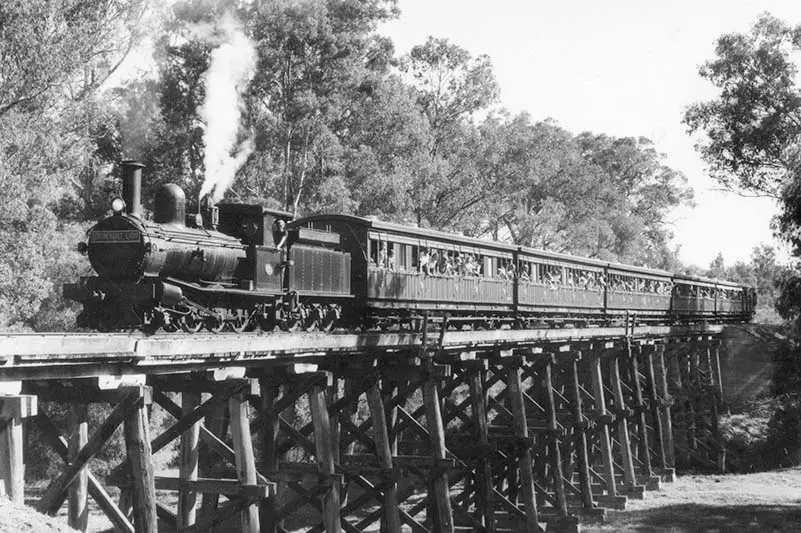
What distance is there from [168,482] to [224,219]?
4.18 m

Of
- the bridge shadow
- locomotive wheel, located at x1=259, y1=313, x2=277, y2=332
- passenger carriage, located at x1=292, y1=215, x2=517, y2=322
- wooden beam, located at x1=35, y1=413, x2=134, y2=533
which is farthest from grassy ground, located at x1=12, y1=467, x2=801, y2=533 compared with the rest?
wooden beam, located at x1=35, y1=413, x2=134, y2=533

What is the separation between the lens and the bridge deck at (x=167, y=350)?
8238mm

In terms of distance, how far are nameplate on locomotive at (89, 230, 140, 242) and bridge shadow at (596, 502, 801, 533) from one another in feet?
41.8

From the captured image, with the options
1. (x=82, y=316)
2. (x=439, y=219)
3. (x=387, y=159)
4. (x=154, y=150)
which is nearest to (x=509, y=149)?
(x=439, y=219)

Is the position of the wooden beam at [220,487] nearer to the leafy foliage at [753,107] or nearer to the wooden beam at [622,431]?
the wooden beam at [622,431]

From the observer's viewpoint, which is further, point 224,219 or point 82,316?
point 224,219

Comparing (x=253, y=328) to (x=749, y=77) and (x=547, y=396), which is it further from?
(x=749, y=77)

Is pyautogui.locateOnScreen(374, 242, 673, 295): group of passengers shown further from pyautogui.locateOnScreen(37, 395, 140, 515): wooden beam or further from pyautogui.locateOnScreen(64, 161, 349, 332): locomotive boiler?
pyautogui.locateOnScreen(37, 395, 140, 515): wooden beam

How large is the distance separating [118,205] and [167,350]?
11.5 ft

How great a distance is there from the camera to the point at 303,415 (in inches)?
1173

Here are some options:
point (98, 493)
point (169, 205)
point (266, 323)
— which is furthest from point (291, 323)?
point (98, 493)

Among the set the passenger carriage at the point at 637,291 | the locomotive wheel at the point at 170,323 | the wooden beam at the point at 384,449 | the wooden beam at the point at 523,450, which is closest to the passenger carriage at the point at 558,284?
the passenger carriage at the point at 637,291

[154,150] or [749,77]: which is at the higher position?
[749,77]

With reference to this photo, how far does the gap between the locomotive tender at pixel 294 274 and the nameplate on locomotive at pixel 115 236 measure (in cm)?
2
